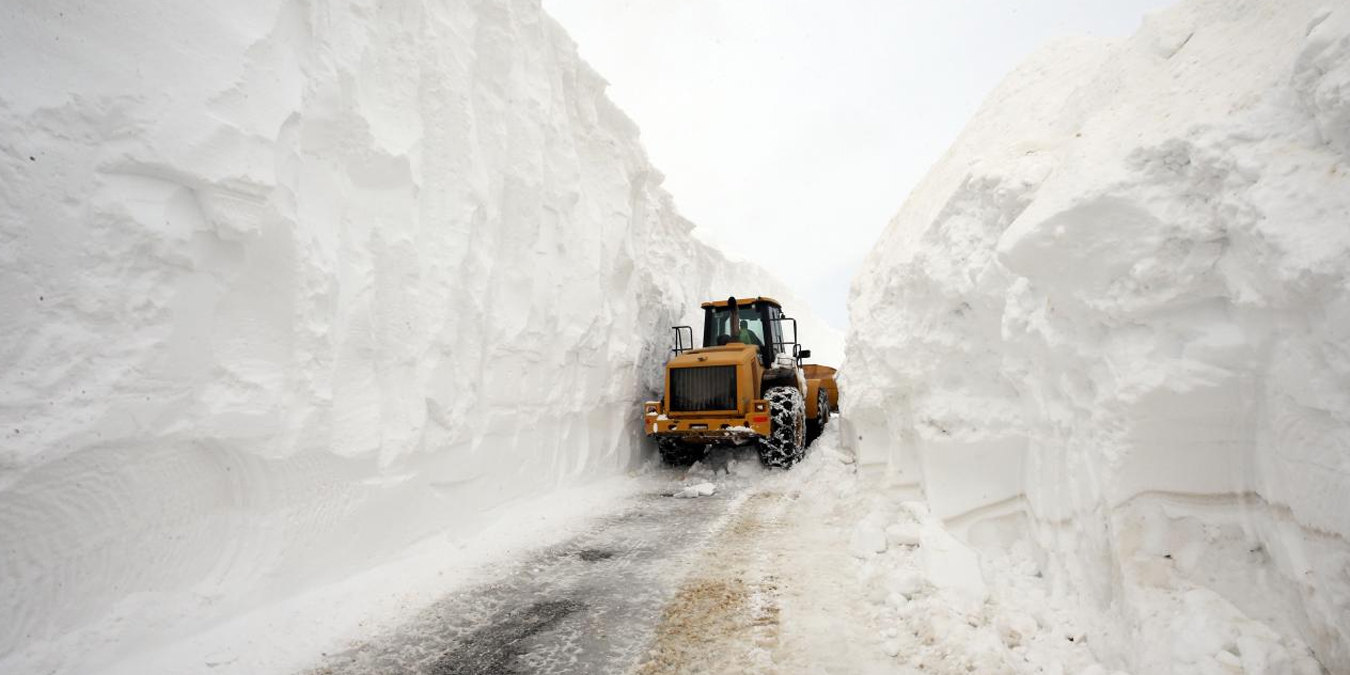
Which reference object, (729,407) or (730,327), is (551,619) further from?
(730,327)

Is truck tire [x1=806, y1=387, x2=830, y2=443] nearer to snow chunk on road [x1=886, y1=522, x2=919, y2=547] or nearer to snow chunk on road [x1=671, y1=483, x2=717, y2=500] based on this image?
snow chunk on road [x1=671, y1=483, x2=717, y2=500]

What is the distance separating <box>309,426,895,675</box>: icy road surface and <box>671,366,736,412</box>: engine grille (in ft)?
9.98

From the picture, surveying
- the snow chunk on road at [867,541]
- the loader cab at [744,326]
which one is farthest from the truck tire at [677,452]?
the snow chunk on road at [867,541]

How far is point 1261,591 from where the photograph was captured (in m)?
2.47

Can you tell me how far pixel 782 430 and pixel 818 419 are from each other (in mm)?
2908

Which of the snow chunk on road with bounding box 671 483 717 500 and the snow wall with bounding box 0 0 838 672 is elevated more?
the snow wall with bounding box 0 0 838 672

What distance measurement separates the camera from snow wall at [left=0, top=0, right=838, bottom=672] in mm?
2959

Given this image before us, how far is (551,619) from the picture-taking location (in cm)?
395

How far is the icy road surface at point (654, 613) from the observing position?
3.33 m

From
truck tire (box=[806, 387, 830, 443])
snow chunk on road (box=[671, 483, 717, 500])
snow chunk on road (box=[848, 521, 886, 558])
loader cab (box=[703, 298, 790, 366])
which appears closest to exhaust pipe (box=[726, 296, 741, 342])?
loader cab (box=[703, 298, 790, 366])

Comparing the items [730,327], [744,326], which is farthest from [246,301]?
[744,326]

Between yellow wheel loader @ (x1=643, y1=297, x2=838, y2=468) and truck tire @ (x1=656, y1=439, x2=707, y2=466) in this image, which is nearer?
yellow wheel loader @ (x1=643, y1=297, x2=838, y2=468)

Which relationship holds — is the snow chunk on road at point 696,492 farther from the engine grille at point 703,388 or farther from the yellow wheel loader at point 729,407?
the engine grille at point 703,388

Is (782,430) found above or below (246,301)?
below
